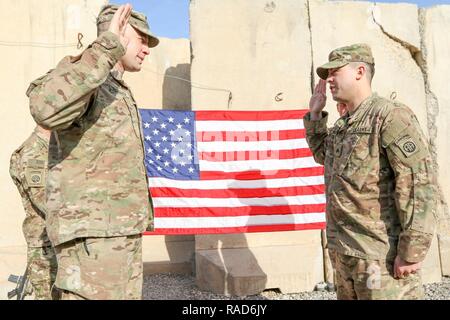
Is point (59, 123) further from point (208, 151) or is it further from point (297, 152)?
point (297, 152)

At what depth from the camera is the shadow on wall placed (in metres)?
4.96

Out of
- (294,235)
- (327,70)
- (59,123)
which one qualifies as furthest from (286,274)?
(59,123)

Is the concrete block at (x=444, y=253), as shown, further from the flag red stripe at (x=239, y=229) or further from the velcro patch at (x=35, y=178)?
the velcro patch at (x=35, y=178)

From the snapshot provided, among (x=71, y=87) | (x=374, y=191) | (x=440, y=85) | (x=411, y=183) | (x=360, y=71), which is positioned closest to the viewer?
(x=71, y=87)

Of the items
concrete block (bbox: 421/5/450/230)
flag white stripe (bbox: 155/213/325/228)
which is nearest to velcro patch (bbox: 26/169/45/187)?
flag white stripe (bbox: 155/213/325/228)

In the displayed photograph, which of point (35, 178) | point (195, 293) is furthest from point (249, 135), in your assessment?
point (35, 178)

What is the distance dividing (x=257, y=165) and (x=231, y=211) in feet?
1.66

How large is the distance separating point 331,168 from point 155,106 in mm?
3010

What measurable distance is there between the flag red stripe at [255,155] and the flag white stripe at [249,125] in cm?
22

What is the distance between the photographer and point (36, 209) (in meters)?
3.02

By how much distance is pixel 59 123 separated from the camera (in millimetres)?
1595

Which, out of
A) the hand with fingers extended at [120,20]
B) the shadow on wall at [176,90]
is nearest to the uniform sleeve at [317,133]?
the hand with fingers extended at [120,20]

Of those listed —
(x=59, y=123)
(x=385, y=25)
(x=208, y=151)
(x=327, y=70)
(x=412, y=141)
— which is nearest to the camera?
(x=59, y=123)

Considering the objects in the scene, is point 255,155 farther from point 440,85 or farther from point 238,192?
point 440,85
